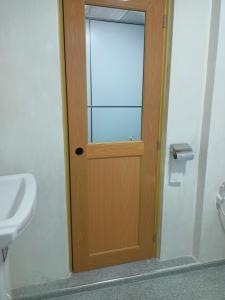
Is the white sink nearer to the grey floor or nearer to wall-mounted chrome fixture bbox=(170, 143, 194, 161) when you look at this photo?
the grey floor

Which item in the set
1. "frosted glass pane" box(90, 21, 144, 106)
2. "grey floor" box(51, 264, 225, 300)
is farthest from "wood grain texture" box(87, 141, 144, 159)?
"grey floor" box(51, 264, 225, 300)

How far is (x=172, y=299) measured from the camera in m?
1.60

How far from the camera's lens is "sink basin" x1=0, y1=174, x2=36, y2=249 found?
827mm

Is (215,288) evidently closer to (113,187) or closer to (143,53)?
(113,187)

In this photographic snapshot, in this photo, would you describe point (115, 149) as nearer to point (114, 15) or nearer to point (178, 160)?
point (178, 160)

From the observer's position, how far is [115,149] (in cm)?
170

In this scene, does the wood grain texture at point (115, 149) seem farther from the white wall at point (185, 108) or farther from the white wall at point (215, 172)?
the white wall at point (215, 172)

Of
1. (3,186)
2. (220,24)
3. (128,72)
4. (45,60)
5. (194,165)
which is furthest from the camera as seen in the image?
(194,165)

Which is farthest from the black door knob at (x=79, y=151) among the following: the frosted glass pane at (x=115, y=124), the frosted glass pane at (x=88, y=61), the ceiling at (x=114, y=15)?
the ceiling at (x=114, y=15)

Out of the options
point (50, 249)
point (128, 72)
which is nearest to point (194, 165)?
point (128, 72)

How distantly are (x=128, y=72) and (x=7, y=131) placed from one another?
36.2 inches

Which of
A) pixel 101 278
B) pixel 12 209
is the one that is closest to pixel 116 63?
pixel 12 209

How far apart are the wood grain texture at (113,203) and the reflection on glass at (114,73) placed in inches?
8.4

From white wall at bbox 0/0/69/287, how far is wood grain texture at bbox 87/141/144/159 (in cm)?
22
